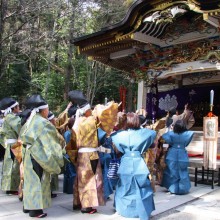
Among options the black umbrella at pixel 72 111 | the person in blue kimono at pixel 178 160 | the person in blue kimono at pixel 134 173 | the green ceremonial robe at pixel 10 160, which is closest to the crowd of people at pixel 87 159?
the person in blue kimono at pixel 134 173

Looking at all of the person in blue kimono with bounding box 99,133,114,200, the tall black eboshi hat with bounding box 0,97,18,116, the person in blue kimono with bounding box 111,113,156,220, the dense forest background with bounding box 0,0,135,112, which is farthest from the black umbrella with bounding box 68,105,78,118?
the dense forest background with bounding box 0,0,135,112

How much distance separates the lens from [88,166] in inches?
164

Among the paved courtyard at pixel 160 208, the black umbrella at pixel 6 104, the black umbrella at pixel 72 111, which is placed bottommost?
the paved courtyard at pixel 160 208

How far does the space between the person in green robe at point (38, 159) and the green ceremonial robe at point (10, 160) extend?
113 centimetres

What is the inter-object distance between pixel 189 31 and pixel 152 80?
1870 millimetres

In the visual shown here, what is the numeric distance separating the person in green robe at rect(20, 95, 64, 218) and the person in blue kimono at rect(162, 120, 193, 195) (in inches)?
97.7

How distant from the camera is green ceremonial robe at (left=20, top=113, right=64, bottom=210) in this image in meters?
3.83

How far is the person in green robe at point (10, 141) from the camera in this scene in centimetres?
504

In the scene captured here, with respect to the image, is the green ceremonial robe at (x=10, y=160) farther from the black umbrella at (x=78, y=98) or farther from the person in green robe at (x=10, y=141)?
the black umbrella at (x=78, y=98)

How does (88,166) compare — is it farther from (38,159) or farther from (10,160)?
(10,160)

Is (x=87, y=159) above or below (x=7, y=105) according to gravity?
below

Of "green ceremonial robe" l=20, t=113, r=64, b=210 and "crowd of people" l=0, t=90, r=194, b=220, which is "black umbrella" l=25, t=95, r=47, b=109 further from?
"green ceremonial robe" l=20, t=113, r=64, b=210

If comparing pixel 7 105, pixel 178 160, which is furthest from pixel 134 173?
pixel 7 105

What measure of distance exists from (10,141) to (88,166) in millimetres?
1758
